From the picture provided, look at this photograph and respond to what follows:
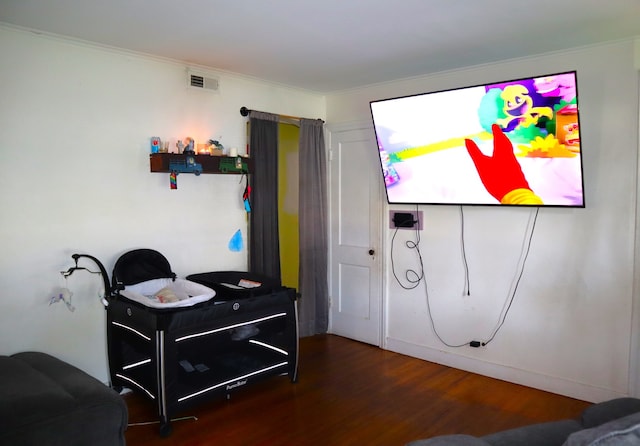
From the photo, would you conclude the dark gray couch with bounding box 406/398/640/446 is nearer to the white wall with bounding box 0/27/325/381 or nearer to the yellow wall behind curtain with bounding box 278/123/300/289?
the white wall with bounding box 0/27/325/381

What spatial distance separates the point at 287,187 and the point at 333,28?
2186mm

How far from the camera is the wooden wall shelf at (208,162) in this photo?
3322 millimetres

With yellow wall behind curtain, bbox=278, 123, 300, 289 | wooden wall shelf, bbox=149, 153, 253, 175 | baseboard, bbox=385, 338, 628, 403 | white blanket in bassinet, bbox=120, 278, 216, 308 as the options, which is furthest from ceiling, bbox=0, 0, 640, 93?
baseboard, bbox=385, 338, 628, 403

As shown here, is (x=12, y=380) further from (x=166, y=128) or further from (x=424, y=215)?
(x=424, y=215)

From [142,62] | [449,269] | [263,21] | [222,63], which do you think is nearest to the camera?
[263,21]

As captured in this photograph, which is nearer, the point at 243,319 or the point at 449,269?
the point at 243,319

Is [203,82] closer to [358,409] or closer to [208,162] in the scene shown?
[208,162]

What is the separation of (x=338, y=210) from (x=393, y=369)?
162 cm

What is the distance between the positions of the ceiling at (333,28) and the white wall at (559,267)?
0.27 meters

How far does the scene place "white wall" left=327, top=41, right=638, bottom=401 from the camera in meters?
3.08

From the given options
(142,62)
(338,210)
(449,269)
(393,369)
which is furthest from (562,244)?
(142,62)

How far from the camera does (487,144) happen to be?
10.7 ft

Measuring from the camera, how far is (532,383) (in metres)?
3.48

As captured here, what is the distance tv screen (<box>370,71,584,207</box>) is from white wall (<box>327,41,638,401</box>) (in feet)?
0.88
